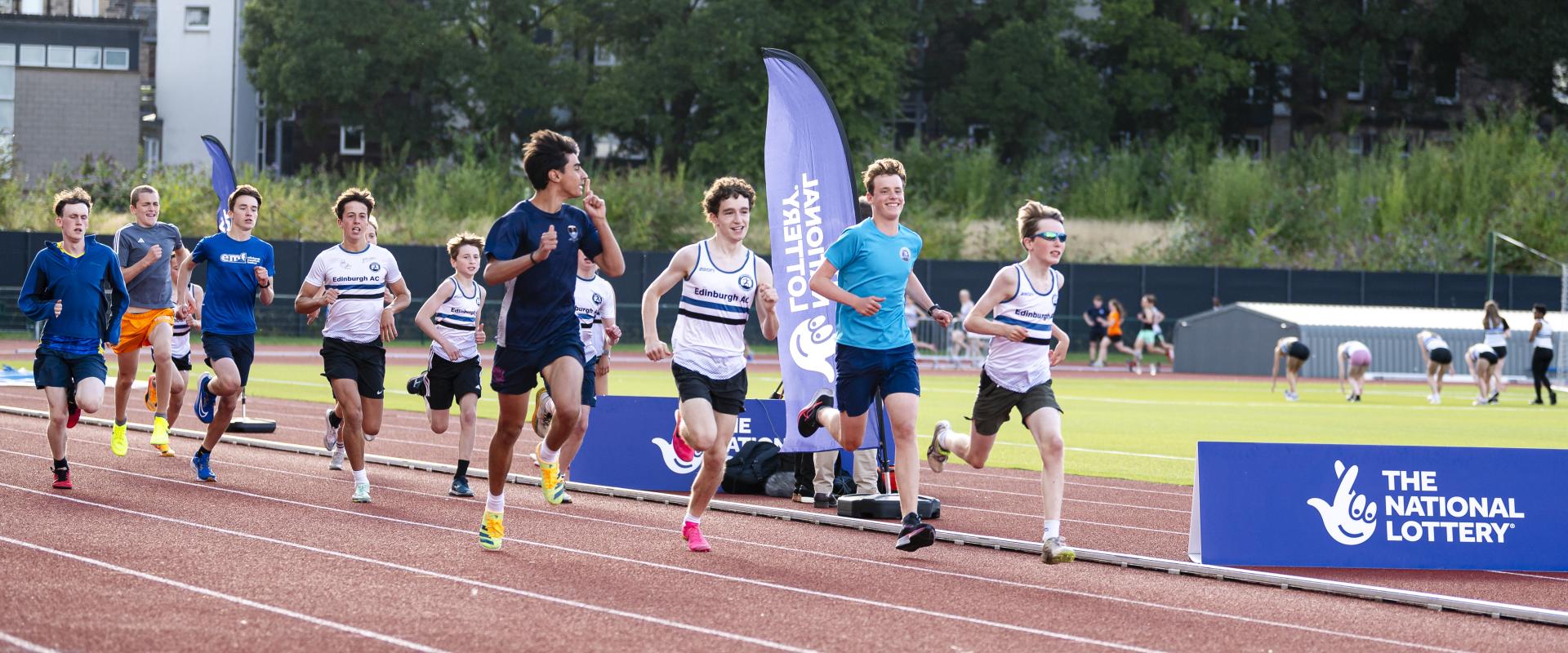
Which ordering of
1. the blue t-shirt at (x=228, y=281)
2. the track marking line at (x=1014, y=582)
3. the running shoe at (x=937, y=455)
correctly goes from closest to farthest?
the track marking line at (x=1014, y=582)
the running shoe at (x=937, y=455)
the blue t-shirt at (x=228, y=281)

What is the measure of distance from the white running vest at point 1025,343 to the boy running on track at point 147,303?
6892 millimetres

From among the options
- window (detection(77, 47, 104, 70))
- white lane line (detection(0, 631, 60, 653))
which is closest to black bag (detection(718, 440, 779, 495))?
white lane line (detection(0, 631, 60, 653))

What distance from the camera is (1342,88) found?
5825 centimetres

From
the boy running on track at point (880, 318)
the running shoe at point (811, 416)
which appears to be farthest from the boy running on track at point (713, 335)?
the running shoe at point (811, 416)

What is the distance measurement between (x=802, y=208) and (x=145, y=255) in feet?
16.9

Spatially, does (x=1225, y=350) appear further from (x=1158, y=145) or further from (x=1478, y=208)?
(x=1158, y=145)

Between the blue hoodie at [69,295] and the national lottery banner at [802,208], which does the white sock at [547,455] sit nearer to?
the national lottery banner at [802,208]

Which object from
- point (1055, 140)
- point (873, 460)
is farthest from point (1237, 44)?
point (873, 460)

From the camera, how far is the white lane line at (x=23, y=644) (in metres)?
5.78

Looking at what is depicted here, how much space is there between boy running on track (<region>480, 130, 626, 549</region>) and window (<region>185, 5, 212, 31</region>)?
2149 inches

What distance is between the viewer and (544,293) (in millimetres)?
8281

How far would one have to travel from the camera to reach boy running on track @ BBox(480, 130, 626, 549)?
8.23 m

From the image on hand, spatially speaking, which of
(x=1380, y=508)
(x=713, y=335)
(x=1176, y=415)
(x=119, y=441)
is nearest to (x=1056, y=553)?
(x=1380, y=508)

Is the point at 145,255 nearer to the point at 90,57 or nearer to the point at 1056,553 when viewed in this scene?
the point at 1056,553
